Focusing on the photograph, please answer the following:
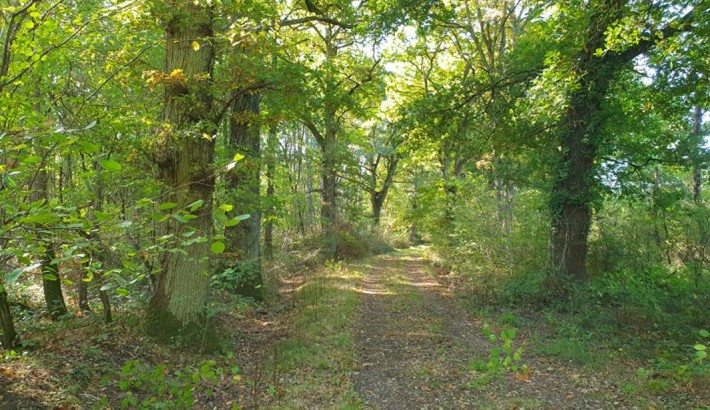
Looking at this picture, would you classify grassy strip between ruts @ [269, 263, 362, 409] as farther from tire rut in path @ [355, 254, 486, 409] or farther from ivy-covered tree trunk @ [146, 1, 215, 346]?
ivy-covered tree trunk @ [146, 1, 215, 346]

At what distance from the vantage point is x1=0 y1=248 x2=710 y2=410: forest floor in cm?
461

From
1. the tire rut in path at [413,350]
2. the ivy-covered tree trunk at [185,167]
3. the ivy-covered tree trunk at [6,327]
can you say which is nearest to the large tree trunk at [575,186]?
the tire rut in path at [413,350]

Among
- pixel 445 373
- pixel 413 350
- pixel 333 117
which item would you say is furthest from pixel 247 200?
pixel 445 373

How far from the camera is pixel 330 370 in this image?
20.6ft

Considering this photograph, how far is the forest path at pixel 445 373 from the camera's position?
5.26 meters

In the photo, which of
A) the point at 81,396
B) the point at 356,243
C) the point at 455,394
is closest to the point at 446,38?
the point at 356,243

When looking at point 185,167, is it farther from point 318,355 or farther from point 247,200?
point 318,355

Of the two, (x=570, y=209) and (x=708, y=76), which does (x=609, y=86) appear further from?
(x=570, y=209)

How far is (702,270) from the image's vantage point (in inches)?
303

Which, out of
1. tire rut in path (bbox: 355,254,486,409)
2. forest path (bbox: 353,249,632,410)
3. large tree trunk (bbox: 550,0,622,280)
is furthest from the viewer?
large tree trunk (bbox: 550,0,622,280)

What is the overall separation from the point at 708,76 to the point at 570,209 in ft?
11.8

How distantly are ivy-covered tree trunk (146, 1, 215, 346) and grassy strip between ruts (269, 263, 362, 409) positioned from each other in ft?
5.21

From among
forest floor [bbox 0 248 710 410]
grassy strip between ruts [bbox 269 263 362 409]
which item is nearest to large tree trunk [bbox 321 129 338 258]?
grassy strip between ruts [bbox 269 263 362 409]

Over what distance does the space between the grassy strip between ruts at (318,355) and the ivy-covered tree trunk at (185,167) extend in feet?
5.21
